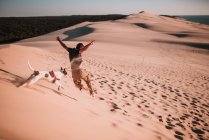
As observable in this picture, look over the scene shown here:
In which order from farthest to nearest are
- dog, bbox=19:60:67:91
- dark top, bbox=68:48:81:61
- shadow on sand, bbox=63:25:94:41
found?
shadow on sand, bbox=63:25:94:41 → dark top, bbox=68:48:81:61 → dog, bbox=19:60:67:91

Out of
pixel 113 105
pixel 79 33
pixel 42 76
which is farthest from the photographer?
pixel 79 33

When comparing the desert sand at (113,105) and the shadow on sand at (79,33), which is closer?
the desert sand at (113,105)

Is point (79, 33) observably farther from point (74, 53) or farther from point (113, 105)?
point (74, 53)

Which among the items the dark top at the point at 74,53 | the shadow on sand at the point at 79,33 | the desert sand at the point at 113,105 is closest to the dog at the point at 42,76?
the desert sand at the point at 113,105

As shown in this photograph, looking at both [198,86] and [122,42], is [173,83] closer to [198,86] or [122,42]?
[198,86]

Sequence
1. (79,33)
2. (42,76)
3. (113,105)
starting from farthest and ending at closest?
(79,33), (113,105), (42,76)

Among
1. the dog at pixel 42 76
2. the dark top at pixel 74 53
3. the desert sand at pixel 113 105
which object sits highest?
the dark top at pixel 74 53

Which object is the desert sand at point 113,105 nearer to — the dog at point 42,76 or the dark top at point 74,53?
the dog at point 42,76

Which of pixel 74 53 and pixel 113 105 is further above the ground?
pixel 74 53

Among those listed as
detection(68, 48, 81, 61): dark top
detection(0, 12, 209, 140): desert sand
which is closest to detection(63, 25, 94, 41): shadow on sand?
detection(0, 12, 209, 140): desert sand

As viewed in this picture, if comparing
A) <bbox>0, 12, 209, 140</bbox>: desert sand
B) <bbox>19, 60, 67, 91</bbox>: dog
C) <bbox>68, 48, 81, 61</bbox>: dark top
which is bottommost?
<bbox>0, 12, 209, 140</bbox>: desert sand

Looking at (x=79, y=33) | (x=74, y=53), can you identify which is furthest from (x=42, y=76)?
(x=79, y=33)

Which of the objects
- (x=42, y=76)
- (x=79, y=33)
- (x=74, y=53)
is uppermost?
(x=74, y=53)

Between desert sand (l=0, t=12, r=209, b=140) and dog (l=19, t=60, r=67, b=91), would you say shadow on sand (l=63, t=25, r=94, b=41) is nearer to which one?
desert sand (l=0, t=12, r=209, b=140)
